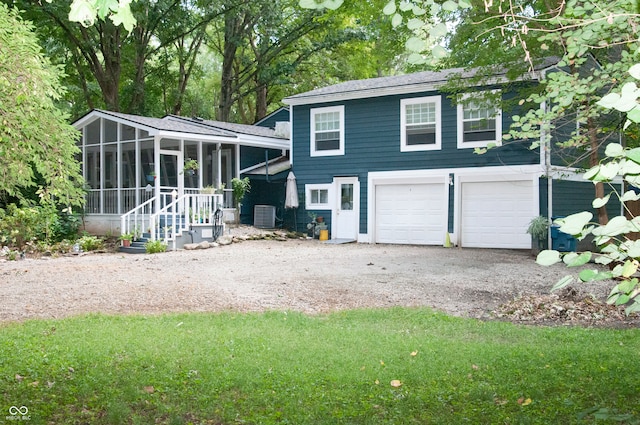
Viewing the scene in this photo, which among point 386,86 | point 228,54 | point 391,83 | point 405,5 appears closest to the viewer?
point 405,5

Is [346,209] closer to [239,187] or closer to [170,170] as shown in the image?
[239,187]

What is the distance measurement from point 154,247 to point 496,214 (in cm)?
907

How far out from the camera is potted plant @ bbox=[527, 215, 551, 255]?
A: 15.0m

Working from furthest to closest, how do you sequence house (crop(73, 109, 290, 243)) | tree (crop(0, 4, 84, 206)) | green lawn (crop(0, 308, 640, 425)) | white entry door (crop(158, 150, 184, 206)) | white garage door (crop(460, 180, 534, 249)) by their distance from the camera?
white entry door (crop(158, 150, 184, 206)) < house (crop(73, 109, 290, 243)) < white garage door (crop(460, 180, 534, 249)) < tree (crop(0, 4, 84, 206)) < green lawn (crop(0, 308, 640, 425))

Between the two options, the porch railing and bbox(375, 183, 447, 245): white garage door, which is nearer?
the porch railing

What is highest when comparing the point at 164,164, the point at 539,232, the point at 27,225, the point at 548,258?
the point at 164,164

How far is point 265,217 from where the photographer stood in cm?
2011

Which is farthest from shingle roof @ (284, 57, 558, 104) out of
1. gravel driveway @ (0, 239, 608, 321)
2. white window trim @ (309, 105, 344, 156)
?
gravel driveway @ (0, 239, 608, 321)

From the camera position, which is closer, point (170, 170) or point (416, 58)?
point (416, 58)

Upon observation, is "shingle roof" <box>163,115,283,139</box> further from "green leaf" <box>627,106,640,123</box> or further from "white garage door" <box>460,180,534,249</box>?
"green leaf" <box>627,106,640,123</box>

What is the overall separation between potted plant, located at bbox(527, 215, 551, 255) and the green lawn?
8386 millimetres

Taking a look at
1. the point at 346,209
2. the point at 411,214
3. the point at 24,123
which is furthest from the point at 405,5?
the point at 346,209

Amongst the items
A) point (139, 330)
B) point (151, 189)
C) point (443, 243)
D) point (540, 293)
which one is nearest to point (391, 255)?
point (443, 243)

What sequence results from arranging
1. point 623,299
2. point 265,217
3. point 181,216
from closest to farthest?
point 623,299 < point 181,216 < point 265,217
